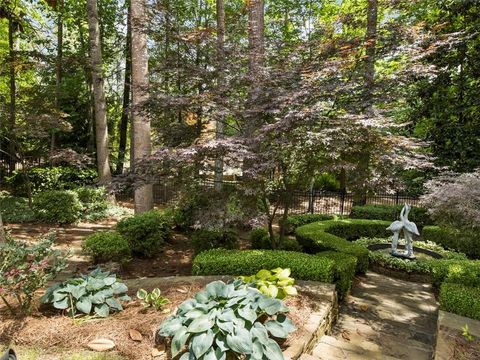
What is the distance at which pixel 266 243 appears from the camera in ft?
21.6

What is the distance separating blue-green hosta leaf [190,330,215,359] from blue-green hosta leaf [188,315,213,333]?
0.03m

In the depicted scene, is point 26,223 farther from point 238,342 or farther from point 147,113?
point 238,342

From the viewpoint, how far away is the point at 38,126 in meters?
8.80

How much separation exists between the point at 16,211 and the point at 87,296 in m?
7.34

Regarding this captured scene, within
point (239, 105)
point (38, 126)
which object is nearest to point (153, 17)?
point (239, 105)

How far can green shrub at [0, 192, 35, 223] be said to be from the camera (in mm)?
8453

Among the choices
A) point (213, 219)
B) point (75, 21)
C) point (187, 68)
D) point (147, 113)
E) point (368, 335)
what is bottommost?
point (368, 335)

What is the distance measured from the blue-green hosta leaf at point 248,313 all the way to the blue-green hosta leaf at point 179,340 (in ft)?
1.29

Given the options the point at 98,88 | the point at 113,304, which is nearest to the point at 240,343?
the point at 113,304

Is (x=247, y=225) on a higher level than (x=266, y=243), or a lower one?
higher

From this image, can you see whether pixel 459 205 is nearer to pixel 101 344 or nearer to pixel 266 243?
pixel 266 243

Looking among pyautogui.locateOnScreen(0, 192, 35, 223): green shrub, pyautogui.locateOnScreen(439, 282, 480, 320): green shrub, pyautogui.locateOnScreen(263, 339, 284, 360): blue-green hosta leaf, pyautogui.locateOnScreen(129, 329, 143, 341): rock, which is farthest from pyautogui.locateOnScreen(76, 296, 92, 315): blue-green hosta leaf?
pyautogui.locateOnScreen(0, 192, 35, 223): green shrub

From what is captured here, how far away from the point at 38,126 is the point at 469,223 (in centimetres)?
937

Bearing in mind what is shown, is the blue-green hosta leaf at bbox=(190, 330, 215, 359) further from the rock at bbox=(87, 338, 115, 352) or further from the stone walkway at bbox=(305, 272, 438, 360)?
the stone walkway at bbox=(305, 272, 438, 360)
